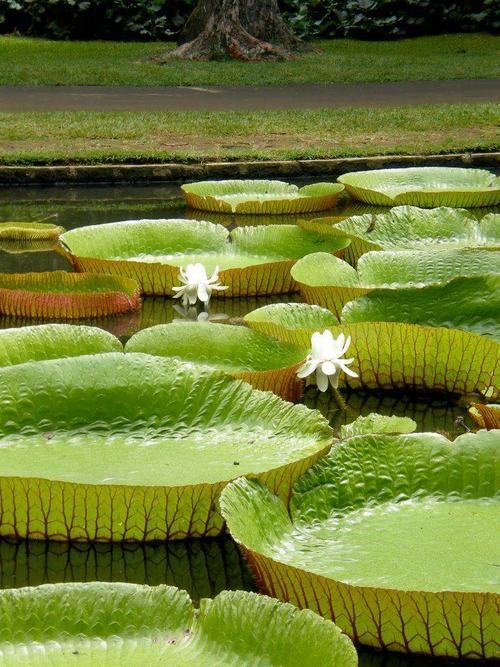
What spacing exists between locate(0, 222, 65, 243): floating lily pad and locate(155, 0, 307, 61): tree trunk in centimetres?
1088

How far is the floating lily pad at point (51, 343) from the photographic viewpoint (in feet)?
11.0

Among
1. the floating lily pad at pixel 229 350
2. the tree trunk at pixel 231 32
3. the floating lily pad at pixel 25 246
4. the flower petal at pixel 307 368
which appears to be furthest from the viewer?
the tree trunk at pixel 231 32

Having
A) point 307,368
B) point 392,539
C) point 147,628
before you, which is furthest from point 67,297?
point 147,628

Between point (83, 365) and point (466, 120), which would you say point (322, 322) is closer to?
point (83, 365)

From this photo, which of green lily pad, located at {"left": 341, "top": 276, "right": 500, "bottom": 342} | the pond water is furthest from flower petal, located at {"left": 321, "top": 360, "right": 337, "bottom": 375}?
green lily pad, located at {"left": 341, "top": 276, "right": 500, "bottom": 342}

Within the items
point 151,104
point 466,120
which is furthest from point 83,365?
point 151,104

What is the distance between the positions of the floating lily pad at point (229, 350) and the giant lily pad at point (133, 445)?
36 centimetres

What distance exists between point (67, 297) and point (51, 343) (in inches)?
37.2

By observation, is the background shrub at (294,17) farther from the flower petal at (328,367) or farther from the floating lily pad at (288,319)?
the flower petal at (328,367)

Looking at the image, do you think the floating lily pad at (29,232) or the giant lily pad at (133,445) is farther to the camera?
the floating lily pad at (29,232)

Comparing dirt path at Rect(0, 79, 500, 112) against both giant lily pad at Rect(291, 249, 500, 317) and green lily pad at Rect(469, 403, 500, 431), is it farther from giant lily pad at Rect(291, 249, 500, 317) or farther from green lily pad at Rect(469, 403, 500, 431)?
green lily pad at Rect(469, 403, 500, 431)

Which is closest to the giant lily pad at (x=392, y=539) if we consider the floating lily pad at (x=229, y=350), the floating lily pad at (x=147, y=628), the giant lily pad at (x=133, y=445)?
the giant lily pad at (x=133, y=445)

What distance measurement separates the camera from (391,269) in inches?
169

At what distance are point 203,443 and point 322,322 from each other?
998mm
